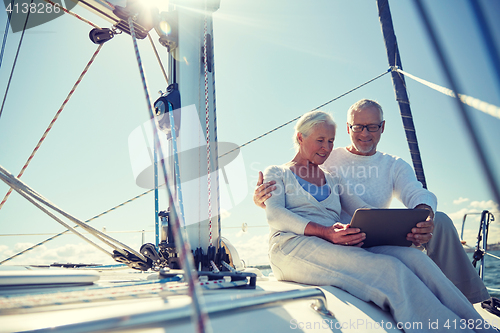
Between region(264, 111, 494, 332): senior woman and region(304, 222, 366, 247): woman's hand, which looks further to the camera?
region(304, 222, 366, 247): woman's hand

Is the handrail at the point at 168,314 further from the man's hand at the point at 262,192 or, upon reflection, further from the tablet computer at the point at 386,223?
the man's hand at the point at 262,192

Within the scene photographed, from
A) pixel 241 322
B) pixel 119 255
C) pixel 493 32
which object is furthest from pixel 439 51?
pixel 119 255

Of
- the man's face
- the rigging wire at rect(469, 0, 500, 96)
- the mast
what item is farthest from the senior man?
the rigging wire at rect(469, 0, 500, 96)

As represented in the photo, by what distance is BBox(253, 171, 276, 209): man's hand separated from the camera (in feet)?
4.52

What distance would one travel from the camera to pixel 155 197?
6.21 feet

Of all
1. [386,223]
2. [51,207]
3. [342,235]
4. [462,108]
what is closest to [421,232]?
[386,223]

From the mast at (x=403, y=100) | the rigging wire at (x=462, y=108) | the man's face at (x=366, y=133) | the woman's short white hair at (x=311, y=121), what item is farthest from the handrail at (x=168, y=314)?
the mast at (x=403, y=100)

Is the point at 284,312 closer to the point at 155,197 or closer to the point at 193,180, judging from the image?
the point at 193,180

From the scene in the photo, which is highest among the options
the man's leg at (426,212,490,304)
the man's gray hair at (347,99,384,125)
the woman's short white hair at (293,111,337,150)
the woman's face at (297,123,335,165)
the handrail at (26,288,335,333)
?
the man's gray hair at (347,99,384,125)

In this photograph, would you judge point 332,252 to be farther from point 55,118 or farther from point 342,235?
point 55,118

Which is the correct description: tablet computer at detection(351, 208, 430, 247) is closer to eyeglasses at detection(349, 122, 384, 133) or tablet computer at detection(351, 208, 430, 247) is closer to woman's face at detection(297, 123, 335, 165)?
woman's face at detection(297, 123, 335, 165)

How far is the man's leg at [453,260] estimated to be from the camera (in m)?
1.35

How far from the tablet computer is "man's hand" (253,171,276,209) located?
0.39 metres

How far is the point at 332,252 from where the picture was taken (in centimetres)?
115
